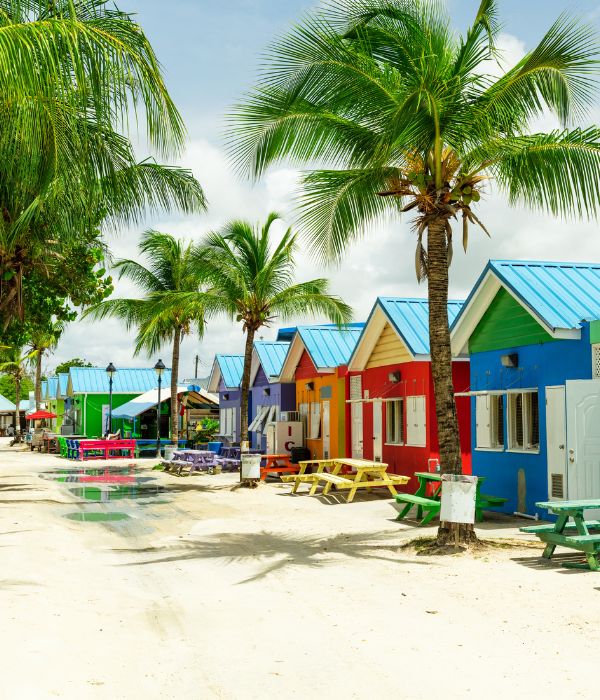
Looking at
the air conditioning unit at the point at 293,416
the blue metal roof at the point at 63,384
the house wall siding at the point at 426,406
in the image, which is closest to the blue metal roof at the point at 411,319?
the house wall siding at the point at 426,406

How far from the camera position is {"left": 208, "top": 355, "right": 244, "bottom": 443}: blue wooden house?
33.6 meters

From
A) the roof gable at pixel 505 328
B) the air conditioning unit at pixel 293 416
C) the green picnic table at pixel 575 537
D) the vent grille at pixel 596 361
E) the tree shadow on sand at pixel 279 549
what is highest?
the roof gable at pixel 505 328

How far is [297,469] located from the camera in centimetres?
2397

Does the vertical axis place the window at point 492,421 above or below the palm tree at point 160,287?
below

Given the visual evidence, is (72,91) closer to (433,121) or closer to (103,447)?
(433,121)

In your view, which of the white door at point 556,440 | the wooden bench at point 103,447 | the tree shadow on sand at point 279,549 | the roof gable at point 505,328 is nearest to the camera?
the tree shadow on sand at point 279,549

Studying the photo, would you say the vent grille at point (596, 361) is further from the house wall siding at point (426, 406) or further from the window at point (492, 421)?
the house wall siding at point (426, 406)

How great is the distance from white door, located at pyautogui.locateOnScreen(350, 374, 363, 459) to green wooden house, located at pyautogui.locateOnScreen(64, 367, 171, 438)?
27.2 metres

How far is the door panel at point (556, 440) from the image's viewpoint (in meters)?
12.6

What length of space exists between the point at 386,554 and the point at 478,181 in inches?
200

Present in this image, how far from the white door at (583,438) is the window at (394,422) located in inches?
285

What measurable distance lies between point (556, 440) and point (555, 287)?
2816mm

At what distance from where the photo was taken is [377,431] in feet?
67.1

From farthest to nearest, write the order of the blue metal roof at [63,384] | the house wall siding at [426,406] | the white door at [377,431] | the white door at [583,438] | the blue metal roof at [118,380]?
1. the blue metal roof at [63,384]
2. the blue metal roof at [118,380]
3. the white door at [377,431]
4. the house wall siding at [426,406]
5. the white door at [583,438]
